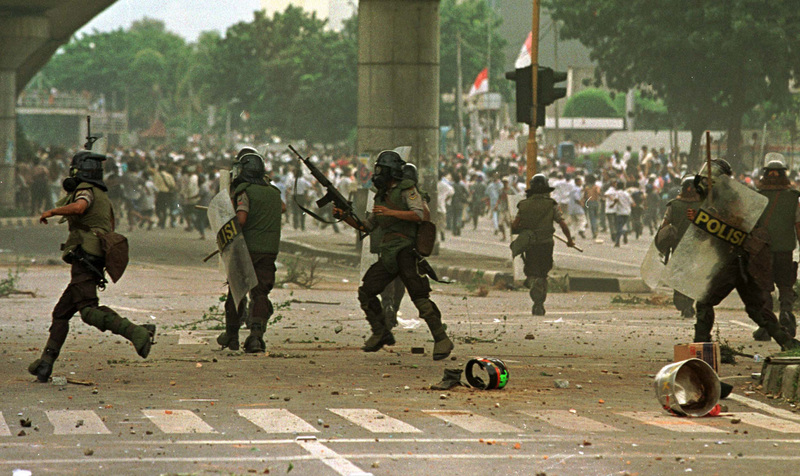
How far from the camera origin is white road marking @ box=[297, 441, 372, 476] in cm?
615

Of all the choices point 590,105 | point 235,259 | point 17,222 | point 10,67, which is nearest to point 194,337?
point 235,259

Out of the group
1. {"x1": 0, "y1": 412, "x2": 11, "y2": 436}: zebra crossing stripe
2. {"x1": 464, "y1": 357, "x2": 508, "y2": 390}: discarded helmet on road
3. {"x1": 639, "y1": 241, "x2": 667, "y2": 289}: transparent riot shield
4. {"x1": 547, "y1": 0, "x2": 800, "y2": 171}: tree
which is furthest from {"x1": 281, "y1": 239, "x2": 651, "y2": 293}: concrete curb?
{"x1": 547, "y1": 0, "x2": 800, "y2": 171}: tree

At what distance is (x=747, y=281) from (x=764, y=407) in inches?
61.2

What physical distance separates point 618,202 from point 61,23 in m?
22.6

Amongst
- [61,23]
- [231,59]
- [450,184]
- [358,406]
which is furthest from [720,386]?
[231,59]

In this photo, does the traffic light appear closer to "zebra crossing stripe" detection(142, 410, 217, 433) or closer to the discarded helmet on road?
the discarded helmet on road

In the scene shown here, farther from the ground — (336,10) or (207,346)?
(336,10)

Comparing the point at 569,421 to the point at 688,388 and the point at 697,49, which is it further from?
the point at 697,49

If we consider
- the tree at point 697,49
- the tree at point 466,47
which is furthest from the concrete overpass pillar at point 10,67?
the tree at point 466,47

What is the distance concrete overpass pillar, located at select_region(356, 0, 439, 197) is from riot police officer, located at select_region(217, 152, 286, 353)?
11.5 meters

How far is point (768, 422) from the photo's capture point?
7789 millimetres

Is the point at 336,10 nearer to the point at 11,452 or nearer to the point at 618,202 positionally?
the point at 618,202

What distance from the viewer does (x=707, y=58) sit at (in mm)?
36781

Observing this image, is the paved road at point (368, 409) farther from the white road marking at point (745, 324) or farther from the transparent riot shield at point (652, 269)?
the transparent riot shield at point (652, 269)
